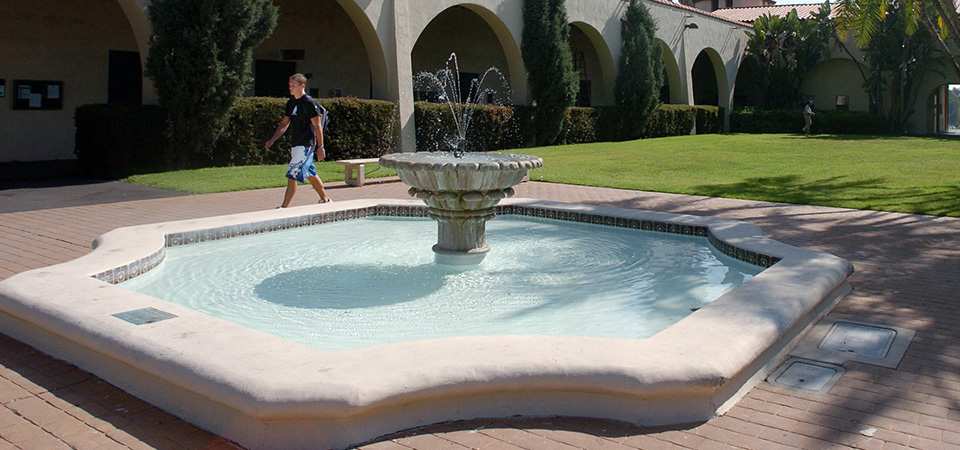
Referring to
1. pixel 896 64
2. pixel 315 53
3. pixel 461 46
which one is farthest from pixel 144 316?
pixel 896 64

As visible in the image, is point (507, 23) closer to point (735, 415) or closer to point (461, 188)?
point (461, 188)

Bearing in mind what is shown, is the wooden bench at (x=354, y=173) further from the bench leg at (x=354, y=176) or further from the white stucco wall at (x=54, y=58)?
the white stucco wall at (x=54, y=58)

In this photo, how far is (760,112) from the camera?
31.8m

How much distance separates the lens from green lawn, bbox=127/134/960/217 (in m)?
11.3

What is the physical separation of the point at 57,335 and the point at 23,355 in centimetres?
25

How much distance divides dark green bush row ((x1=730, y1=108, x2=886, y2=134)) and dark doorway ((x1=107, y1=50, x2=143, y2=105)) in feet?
78.5

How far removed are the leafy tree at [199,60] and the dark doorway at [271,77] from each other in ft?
15.5

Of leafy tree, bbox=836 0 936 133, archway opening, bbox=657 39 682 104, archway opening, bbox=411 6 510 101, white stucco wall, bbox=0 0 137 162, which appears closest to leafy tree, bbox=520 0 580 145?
archway opening, bbox=411 6 510 101

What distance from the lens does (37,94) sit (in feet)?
49.6

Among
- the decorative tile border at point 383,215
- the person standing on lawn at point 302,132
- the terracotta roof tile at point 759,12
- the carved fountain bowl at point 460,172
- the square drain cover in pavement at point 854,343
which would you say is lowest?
the square drain cover in pavement at point 854,343

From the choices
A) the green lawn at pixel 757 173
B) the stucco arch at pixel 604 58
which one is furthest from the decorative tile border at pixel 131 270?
the stucco arch at pixel 604 58

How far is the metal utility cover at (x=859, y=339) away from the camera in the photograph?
4219mm

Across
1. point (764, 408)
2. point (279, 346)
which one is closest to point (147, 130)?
point (279, 346)

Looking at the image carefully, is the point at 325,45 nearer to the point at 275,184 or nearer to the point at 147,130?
the point at 147,130
